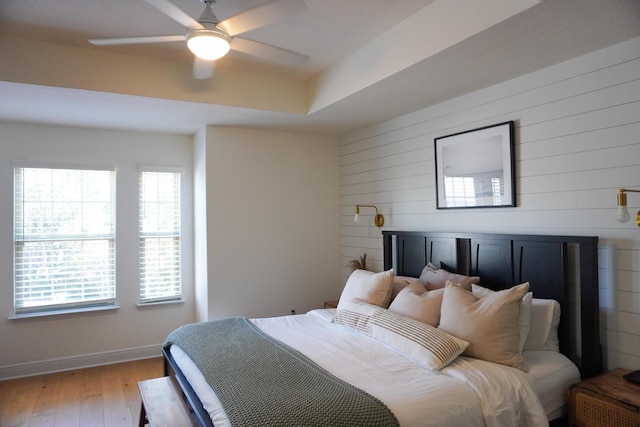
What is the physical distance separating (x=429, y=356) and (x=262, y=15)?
6.53 ft

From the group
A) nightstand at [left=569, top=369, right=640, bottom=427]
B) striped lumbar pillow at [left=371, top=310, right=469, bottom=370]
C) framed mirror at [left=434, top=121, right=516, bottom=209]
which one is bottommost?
nightstand at [left=569, top=369, right=640, bottom=427]

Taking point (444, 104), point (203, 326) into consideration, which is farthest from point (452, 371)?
point (444, 104)

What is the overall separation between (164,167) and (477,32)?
359cm

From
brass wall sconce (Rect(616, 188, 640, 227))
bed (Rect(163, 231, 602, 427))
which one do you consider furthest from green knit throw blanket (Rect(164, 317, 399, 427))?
brass wall sconce (Rect(616, 188, 640, 227))

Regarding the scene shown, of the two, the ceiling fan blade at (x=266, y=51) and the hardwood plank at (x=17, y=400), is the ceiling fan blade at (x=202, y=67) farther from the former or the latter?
the hardwood plank at (x=17, y=400)

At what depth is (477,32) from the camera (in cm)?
230

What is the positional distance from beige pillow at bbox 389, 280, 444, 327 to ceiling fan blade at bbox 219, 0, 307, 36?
6.35 ft

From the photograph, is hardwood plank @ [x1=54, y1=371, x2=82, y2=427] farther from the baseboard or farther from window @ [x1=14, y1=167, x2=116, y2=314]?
window @ [x1=14, y1=167, x2=116, y2=314]

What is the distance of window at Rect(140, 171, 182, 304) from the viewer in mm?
4625

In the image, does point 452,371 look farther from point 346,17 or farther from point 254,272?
point 254,272

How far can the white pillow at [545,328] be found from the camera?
257 cm

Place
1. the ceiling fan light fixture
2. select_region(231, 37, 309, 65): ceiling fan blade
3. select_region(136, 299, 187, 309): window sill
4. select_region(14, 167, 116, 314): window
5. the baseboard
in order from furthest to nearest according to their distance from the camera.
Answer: select_region(136, 299, 187, 309): window sill < select_region(14, 167, 116, 314): window < the baseboard < select_region(231, 37, 309, 65): ceiling fan blade < the ceiling fan light fixture

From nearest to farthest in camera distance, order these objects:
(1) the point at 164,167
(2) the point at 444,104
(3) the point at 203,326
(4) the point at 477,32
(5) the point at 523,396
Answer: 1. (5) the point at 523,396
2. (4) the point at 477,32
3. (3) the point at 203,326
4. (2) the point at 444,104
5. (1) the point at 164,167

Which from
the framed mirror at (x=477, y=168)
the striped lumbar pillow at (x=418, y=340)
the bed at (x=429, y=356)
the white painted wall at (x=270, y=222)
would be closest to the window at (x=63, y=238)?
the white painted wall at (x=270, y=222)
